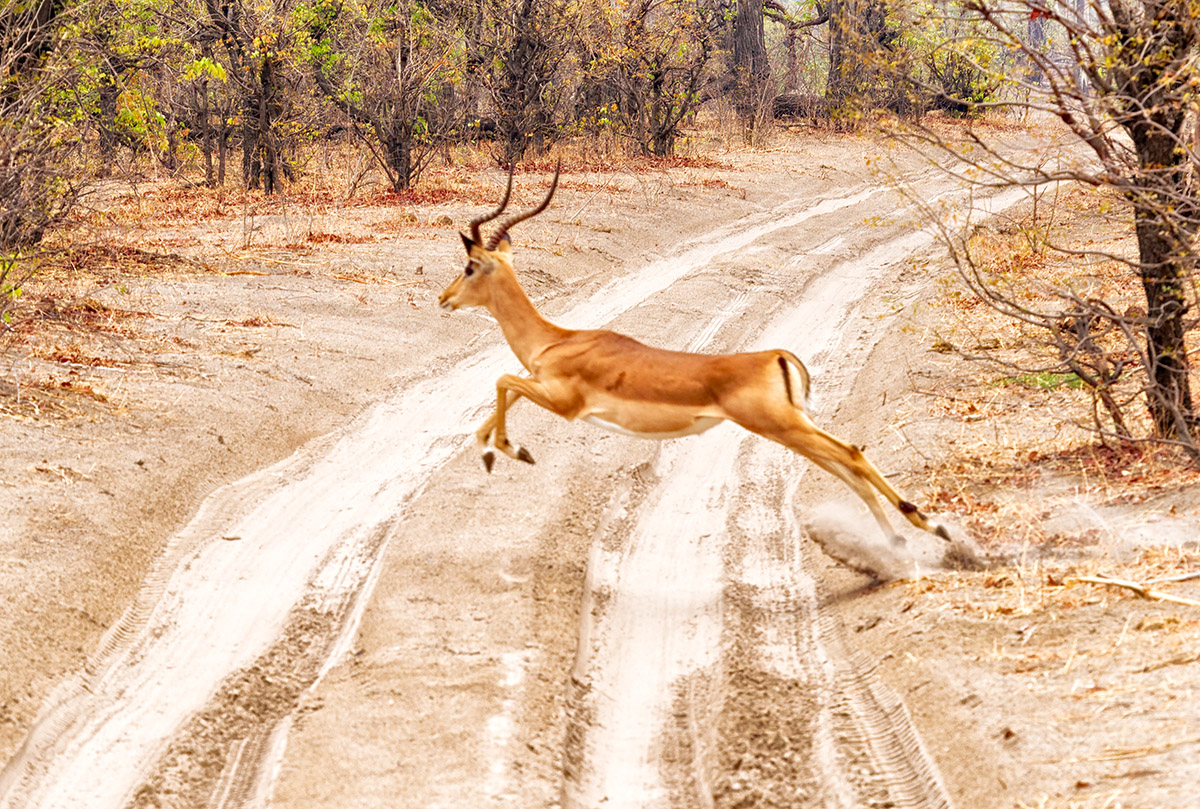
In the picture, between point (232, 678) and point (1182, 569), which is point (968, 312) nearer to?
point (1182, 569)

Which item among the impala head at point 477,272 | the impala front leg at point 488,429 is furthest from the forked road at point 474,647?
the impala head at point 477,272

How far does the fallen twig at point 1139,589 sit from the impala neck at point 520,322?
3498 mm

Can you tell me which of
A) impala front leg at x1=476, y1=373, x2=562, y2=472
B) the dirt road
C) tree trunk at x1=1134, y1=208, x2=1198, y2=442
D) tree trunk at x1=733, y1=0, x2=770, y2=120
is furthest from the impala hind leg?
tree trunk at x1=733, y1=0, x2=770, y2=120

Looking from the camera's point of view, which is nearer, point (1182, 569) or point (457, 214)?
point (1182, 569)

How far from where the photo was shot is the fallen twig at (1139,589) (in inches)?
241

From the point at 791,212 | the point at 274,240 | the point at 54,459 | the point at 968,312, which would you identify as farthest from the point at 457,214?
the point at 54,459

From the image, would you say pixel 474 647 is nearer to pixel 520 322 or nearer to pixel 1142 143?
pixel 520 322

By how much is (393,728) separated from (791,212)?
2094cm

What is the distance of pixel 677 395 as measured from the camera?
726 cm

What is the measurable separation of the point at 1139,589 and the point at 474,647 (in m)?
3.54

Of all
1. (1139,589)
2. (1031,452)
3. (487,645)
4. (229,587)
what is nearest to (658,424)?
(487,645)

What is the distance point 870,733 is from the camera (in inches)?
234

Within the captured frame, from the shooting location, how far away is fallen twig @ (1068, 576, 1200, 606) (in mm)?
6125

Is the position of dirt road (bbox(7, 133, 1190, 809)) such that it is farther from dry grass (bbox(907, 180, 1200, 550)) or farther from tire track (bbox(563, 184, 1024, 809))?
dry grass (bbox(907, 180, 1200, 550))
